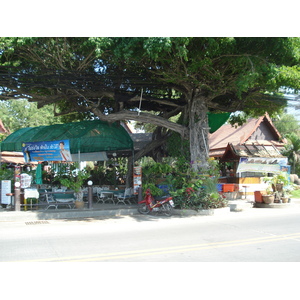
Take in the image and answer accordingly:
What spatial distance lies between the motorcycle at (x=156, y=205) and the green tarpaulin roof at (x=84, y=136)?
4.44 meters

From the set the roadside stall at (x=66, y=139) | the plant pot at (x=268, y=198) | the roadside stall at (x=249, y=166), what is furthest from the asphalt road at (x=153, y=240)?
the roadside stall at (x=249, y=166)

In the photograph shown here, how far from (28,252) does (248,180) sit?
56.9ft

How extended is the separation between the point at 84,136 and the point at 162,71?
5.68m

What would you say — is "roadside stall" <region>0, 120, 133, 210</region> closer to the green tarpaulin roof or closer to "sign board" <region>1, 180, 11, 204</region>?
the green tarpaulin roof

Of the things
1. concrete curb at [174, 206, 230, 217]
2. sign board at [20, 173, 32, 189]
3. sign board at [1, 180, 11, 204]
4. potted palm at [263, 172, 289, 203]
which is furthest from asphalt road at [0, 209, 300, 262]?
potted palm at [263, 172, 289, 203]

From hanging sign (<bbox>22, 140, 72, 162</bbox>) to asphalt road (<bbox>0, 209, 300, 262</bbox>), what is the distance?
14.3 feet

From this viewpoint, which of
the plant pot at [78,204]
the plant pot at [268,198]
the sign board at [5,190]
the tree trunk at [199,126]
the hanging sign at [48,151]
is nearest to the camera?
the sign board at [5,190]

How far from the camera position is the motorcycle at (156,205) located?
12896mm

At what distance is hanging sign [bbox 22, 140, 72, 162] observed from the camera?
15.1 m

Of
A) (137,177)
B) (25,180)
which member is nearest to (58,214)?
(25,180)

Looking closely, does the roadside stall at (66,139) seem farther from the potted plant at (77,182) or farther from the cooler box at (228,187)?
the cooler box at (228,187)

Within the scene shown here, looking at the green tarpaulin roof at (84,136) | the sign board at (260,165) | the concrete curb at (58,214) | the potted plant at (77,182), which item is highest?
the green tarpaulin roof at (84,136)

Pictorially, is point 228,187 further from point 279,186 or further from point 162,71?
point 162,71

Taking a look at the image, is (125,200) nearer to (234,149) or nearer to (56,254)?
(234,149)
